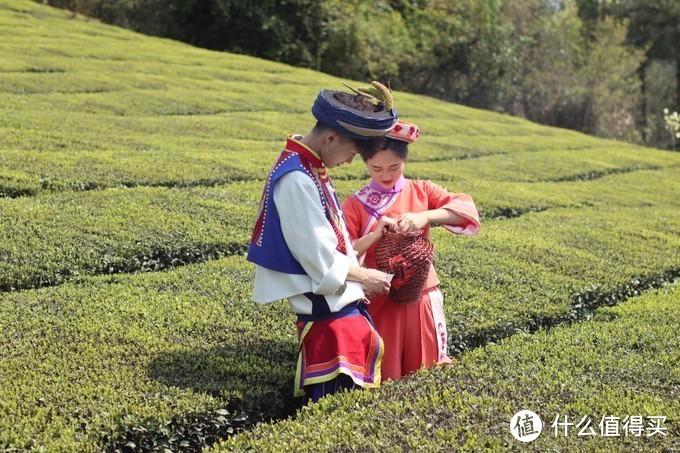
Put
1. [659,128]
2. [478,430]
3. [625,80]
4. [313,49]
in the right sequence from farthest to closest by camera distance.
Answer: [659,128], [625,80], [313,49], [478,430]

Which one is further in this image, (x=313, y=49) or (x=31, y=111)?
(x=313, y=49)

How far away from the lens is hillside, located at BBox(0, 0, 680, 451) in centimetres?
380

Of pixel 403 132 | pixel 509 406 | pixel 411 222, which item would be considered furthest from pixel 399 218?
pixel 509 406

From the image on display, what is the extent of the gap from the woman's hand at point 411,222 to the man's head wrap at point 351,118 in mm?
596

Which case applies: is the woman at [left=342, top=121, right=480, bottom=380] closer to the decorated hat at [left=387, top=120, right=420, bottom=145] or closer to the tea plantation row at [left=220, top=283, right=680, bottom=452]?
the decorated hat at [left=387, top=120, right=420, bottom=145]

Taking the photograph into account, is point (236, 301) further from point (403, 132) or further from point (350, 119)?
point (350, 119)

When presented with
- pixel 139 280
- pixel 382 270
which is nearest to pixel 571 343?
pixel 382 270

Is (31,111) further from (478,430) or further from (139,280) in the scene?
(478,430)

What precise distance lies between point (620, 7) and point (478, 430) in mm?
40160

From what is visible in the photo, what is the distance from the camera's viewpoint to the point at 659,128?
1532 inches

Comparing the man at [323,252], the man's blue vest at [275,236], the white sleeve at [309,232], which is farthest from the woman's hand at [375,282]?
the man's blue vest at [275,236]

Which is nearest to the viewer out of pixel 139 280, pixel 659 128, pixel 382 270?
pixel 382 270

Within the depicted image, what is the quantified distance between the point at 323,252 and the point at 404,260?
2.31 feet

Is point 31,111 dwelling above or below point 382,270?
below
